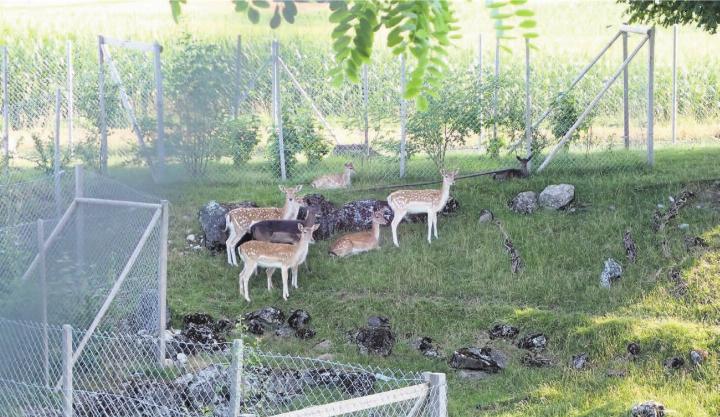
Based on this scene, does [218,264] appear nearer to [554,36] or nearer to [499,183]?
[499,183]

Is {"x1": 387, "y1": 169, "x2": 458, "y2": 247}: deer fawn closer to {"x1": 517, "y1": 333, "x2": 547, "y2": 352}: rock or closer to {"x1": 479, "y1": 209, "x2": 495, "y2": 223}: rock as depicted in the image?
{"x1": 479, "y1": 209, "x2": 495, "y2": 223}: rock

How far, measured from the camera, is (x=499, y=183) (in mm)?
15789

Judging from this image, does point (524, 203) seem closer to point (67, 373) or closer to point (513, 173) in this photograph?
point (513, 173)

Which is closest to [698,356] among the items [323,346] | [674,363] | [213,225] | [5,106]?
[674,363]

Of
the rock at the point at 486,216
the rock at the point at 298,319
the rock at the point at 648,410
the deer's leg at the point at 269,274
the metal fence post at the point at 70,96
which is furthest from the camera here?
the metal fence post at the point at 70,96

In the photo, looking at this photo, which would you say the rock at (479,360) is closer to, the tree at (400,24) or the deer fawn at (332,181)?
the deer fawn at (332,181)

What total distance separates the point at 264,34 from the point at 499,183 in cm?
1402

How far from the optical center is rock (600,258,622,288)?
42.0 feet

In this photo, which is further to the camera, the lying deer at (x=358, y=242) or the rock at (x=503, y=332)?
the lying deer at (x=358, y=242)

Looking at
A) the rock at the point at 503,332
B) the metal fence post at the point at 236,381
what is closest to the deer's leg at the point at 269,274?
the rock at the point at 503,332

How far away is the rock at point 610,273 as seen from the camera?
12.8m

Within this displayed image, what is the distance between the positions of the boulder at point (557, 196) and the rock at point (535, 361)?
3.85 meters

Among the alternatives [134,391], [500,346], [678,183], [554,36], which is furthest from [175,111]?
[554,36]

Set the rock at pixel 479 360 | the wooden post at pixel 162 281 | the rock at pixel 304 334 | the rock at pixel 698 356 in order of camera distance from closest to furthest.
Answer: the wooden post at pixel 162 281 → the rock at pixel 698 356 → the rock at pixel 479 360 → the rock at pixel 304 334
